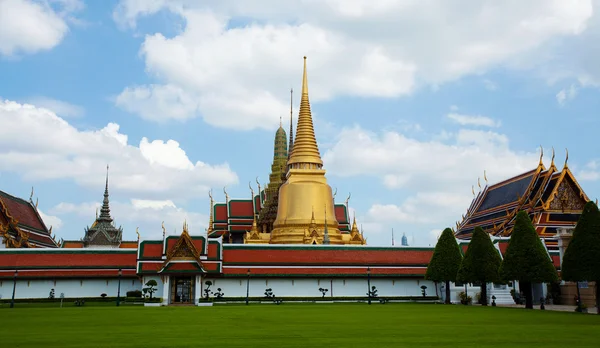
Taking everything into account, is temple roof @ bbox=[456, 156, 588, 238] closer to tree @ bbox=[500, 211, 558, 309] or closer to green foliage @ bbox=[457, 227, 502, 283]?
green foliage @ bbox=[457, 227, 502, 283]

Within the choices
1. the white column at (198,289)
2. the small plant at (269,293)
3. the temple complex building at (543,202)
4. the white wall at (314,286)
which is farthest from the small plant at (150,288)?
the temple complex building at (543,202)

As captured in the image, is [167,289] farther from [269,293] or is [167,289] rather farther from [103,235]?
[103,235]

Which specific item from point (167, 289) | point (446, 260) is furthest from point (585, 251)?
point (167, 289)

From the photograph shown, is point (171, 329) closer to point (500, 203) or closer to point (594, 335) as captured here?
point (594, 335)

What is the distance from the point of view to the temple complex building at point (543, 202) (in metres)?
51.1

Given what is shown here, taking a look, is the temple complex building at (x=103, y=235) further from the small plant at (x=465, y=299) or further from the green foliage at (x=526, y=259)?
the green foliage at (x=526, y=259)

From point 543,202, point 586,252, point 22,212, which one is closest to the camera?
point 586,252

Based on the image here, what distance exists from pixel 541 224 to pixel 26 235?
46.0 metres

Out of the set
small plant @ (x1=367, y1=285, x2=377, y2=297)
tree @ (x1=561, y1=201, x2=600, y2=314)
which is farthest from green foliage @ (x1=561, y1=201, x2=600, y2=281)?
small plant @ (x1=367, y1=285, x2=377, y2=297)

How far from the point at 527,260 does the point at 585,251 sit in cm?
461

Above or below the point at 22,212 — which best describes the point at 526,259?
below

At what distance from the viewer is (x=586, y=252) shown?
91.9 ft

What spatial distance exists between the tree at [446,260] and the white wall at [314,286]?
397 centimetres

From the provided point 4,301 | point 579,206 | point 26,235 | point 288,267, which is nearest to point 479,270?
point 288,267
